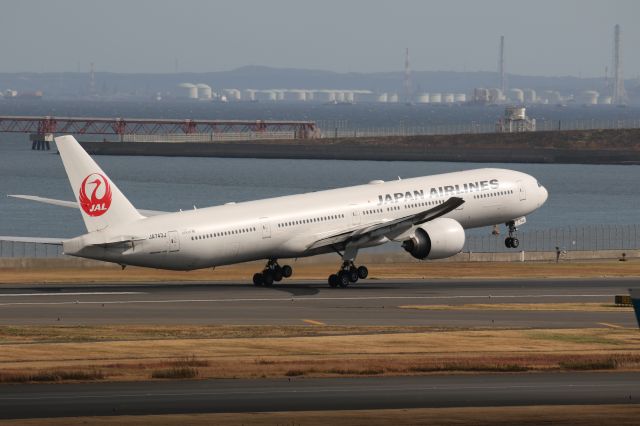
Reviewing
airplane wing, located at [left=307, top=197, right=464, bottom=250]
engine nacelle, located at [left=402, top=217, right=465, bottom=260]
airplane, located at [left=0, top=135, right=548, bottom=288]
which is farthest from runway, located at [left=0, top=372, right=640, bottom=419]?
engine nacelle, located at [left=402, top=217, right=465, bottom=260]

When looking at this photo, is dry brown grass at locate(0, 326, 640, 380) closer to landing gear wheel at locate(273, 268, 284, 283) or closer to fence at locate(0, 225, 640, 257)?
landing gear wheel at locate(273, 268, 284, 283)

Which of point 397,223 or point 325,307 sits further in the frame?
point 397,223

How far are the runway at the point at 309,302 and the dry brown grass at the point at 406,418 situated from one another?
1982 centimetres

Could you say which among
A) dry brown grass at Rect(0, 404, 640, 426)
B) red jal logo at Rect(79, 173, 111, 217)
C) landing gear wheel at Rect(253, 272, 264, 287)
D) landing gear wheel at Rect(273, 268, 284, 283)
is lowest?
dry brown grass at Rect(0, 404, 640, 426)

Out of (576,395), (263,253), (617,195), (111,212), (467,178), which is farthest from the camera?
(617,195)

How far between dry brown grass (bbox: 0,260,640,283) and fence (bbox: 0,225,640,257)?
91.4 feet

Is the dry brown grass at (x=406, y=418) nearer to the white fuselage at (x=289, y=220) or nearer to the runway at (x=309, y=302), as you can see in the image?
the runway at (x=309, y=302)

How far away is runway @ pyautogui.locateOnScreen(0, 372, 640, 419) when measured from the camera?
38812 millimetres

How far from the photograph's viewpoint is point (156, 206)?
564 feet

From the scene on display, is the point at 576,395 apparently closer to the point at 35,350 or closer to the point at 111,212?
the point at 35,350

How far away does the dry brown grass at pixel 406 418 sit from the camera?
36500 millimetres

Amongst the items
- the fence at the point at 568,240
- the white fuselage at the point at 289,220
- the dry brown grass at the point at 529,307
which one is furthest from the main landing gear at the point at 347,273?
the fence at the point at 568,240

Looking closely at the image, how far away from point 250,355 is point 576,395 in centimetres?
1262

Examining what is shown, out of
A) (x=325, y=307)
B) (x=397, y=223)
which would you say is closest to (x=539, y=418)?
(x=325, y=307)
